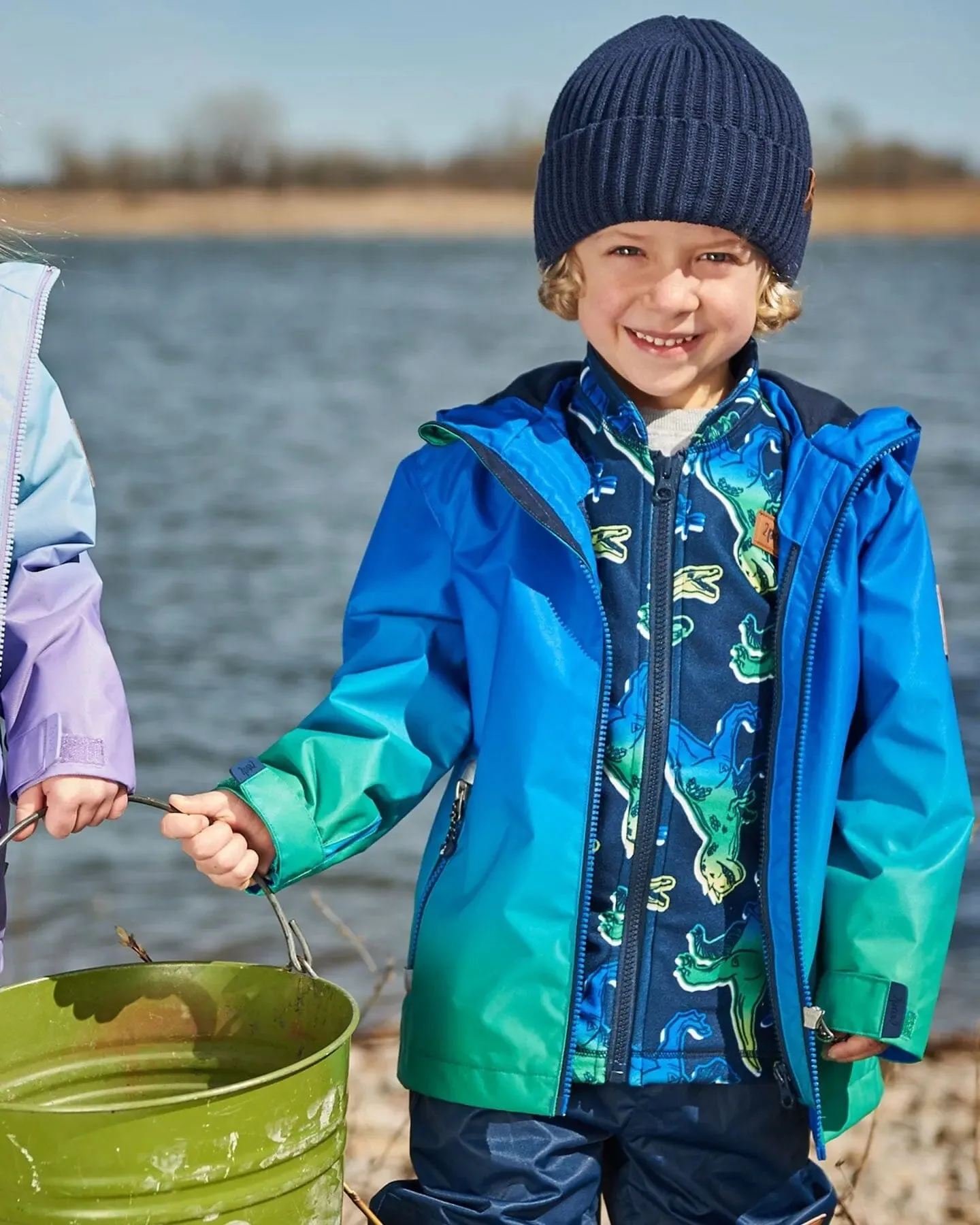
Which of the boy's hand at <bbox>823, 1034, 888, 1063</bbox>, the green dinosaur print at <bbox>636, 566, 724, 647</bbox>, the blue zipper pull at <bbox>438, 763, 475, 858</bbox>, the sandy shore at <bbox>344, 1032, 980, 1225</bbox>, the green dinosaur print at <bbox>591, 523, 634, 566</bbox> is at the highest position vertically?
the green dinosaur print at <bbox>591, 523, 634, 566</bbox>

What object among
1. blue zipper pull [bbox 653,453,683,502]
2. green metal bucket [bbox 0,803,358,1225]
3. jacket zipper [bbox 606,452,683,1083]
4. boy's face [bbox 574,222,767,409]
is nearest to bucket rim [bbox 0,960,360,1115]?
green metal bucket [bbox 0,803,358,1225]

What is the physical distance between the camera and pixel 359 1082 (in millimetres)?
3789

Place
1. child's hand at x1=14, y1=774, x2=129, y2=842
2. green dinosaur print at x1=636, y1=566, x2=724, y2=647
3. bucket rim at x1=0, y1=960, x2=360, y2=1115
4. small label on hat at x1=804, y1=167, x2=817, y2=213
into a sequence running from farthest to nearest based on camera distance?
small label on hat at x1=804, y1=167, x2=817, y2=213, green dinosaur print at x1=636, y1=566, x2=724, y2=647, child's hand at x1=14, y1=774, x2=129, y2=842, bucket rim at x1=0, y1=960, x2=360, y2=1115

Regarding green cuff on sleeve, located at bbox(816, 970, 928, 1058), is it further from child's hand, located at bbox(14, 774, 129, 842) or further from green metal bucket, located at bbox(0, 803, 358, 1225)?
child's hand, located at bbox(14, 774, 129, 842)

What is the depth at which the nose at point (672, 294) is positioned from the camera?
2.06 meters

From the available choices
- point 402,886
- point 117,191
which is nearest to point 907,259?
point 117,191

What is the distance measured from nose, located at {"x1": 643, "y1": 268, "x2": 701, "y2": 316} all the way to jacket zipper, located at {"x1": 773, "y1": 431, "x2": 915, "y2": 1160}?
28cm

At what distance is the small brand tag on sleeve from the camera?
2.10 metres

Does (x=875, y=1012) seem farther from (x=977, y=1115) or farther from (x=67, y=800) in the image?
(x=977, y=1115)

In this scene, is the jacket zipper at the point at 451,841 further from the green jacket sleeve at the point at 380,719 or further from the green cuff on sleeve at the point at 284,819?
the green cuff on sleeve at the point at 284,819

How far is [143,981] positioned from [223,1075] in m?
0.14

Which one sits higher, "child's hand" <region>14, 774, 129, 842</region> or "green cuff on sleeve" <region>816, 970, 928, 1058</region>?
"child's hand" <region>14, 774, 129, 842</region>

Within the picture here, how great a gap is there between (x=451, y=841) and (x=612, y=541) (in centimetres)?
40

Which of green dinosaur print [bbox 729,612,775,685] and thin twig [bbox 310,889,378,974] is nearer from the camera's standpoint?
green dinosaur print [bbox 729,612,775,685]
